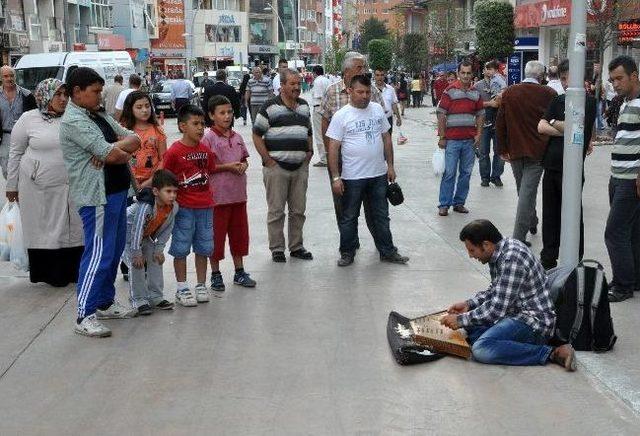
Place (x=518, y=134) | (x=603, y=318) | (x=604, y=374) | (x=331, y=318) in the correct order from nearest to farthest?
(x=604, y=374) → (x=603, y=318) → (x=331, y=318) → (x=518, y=134)

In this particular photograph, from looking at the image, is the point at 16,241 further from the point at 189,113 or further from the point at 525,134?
the point at 525,134

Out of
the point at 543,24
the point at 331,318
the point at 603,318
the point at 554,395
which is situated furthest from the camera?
the point at 543,24

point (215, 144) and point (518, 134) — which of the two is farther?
point (518, 134)

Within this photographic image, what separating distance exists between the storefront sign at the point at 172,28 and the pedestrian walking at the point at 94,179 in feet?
214

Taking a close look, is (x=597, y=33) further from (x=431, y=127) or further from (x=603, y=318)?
(x=603, y=318)

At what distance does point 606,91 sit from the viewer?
23516 millimetres

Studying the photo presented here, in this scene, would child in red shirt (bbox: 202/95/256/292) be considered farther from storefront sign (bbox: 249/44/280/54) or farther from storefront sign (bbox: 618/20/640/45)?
storefront sign (bbox: 249/44/280/54)

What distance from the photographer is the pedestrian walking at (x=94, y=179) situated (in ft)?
19.0

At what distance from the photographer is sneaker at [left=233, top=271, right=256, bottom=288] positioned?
24.0 ft

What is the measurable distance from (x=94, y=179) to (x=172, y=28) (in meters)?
76.0

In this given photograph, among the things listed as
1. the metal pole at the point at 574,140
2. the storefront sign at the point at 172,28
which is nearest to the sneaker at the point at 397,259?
the metal pole at the point at 574,140

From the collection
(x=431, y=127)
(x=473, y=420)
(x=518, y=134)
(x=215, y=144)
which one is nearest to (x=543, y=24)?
(x=431, y=127)

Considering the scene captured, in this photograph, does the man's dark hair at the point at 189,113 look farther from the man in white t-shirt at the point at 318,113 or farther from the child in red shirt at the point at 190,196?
the man in white t-shirt at the point at 318,113

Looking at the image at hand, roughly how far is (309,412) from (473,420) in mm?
857
